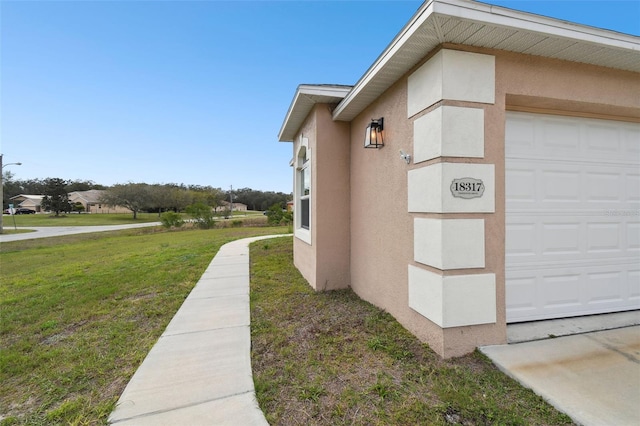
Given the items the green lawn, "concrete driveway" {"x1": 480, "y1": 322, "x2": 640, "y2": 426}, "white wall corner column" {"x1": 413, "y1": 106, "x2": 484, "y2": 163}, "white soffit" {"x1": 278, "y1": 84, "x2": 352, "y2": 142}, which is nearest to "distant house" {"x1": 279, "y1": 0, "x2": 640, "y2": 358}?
"white wall corner column" {"x1": 413, "y1": 106, "x2": 484, "y2": 163}

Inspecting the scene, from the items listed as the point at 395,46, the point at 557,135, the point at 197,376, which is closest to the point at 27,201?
the point at 197,376

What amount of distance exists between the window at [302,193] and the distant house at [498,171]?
2.12m

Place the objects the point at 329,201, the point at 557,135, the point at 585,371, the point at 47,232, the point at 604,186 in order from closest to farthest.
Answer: the point at 585,371 → the point at 557,135 → the point at 604,186 → the point at 329,201 → the point at 47,232

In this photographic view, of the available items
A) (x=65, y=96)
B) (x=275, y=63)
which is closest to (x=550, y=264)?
(x=275, y=63)

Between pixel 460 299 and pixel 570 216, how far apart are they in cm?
185

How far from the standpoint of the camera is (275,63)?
1209 cm

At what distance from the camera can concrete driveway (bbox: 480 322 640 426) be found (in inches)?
71.9

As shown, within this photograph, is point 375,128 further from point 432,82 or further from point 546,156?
point 546,156

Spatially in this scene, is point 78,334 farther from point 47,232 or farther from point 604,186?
point 47,232

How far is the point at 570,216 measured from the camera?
3107mm

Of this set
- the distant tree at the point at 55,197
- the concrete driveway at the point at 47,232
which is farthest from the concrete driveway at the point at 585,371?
the distant tree at the point at 55,197

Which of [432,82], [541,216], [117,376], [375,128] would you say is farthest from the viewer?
[375,128]

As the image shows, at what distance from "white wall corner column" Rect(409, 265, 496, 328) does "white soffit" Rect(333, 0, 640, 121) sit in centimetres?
220

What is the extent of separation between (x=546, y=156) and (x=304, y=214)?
14.6ft
